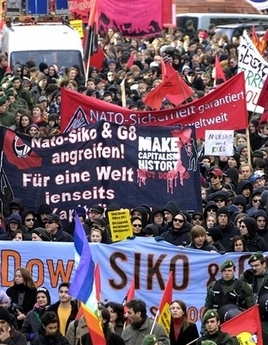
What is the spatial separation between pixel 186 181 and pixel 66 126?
91.0 inches

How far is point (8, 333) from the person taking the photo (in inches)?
512

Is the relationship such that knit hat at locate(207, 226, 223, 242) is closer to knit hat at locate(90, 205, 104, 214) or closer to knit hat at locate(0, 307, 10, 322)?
knit hat at locate(90, 205, 104, 214)

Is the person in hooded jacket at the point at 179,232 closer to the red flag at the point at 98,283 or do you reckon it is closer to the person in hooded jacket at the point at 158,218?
the person in hooded jacket at the point at 158,218

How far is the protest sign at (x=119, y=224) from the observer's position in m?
16.9

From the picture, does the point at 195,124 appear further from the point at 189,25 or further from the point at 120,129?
the point at 189,25

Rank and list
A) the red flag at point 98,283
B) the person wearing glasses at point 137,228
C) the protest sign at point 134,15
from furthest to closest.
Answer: the protest sign at point 134,15 → the person wearing glasses at point 137,228 → the red flag at point 98,283

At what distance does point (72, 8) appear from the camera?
36562mm

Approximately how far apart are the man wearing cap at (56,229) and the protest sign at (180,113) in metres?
2.96

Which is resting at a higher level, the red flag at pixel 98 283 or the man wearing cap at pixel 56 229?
the man wearing cap at pixel 56 229

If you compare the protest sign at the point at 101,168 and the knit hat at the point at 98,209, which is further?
the protest sign at the point at 101,168

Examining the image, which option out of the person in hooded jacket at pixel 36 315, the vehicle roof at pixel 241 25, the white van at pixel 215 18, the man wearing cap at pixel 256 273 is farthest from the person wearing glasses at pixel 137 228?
→ the white van at pixel 215 18

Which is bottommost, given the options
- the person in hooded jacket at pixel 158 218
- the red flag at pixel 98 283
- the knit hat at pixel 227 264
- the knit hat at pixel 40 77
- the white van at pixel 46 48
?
the red flag at pixel 98 283

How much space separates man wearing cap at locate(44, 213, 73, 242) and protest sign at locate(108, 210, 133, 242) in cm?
39

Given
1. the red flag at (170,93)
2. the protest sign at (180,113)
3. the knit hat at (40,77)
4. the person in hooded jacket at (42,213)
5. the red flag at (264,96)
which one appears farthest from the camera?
the knit hat at (40,77)
